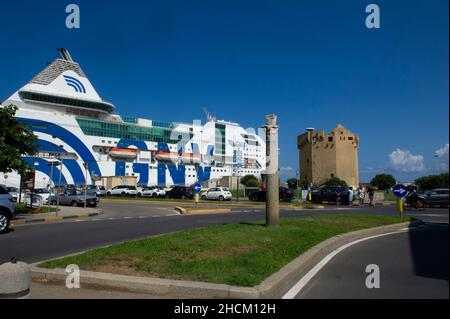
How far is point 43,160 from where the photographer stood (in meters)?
66.6

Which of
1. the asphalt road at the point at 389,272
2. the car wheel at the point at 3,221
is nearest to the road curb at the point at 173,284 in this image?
the asphalt road at the point at 389,272

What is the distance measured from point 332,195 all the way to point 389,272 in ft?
89.0

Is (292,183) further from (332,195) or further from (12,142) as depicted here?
(12,142)

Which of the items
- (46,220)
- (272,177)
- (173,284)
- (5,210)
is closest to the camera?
(173,284)

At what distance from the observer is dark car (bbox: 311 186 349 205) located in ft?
105

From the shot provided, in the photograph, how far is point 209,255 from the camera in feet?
24.0

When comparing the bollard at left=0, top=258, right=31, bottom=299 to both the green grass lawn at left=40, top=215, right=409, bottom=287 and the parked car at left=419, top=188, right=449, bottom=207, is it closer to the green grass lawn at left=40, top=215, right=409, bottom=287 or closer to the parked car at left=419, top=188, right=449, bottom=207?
the green grass lawn at left=40, top=215, right=409, bottom=287

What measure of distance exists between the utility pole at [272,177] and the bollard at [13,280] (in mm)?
7506

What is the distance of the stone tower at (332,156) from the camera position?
318 ft

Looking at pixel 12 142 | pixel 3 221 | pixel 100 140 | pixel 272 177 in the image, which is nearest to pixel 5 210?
pixel 3 221

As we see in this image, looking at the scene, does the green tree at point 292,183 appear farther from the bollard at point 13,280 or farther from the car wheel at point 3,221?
the bollard at point 13,280
